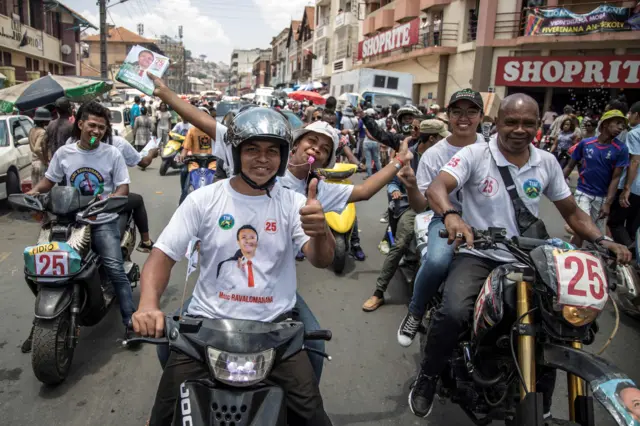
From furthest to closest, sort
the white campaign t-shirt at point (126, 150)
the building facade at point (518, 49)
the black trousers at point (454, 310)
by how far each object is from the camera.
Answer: the building facade at point (518, 49) → the white campaign t-shirt at point (126, 150) → the black trousers at point (454, 310)

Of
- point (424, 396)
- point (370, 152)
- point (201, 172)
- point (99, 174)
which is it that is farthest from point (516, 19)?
point (424, 396)

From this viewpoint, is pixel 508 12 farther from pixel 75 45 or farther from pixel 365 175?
pixel 75 45

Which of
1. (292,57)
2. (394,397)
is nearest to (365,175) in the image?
(394,397)

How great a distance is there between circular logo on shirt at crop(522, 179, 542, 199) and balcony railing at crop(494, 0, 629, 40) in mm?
18520

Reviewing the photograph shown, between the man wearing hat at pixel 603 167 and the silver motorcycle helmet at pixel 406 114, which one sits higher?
the silver motorcycle helmet at pixel 406 114

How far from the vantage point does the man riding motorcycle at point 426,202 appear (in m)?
3.29

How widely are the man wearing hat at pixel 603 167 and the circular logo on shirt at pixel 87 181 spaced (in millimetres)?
5209

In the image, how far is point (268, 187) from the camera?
2279 millimetres

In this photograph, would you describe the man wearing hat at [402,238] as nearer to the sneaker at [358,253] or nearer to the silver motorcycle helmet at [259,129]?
the sneaker at [358,253]

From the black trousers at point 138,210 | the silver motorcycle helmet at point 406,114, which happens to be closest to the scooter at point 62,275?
the black trousers at point 138,210

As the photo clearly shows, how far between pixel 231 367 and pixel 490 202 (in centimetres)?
196

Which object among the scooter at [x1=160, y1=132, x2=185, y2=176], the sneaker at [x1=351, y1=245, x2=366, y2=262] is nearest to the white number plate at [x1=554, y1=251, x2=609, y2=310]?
the sneaker at [x1=351, y1=245, x2=366, y2=262]

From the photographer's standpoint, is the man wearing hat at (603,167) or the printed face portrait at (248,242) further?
the man wearing hat at (603,167)

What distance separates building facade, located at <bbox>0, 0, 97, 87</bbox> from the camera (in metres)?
26.1
